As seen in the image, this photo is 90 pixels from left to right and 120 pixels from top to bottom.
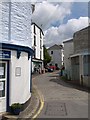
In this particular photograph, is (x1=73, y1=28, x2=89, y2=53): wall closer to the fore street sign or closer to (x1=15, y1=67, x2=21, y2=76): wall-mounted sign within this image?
(x1=15, y1=67, x2=21, y2=76): wall-mounted sign

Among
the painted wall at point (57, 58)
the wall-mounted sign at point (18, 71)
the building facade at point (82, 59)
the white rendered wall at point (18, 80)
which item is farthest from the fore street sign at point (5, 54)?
the painted wall at point (57, 58)

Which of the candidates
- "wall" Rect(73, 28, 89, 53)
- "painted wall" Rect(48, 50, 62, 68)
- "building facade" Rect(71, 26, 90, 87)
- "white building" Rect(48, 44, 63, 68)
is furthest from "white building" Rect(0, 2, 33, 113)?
"painted wall" Rect(48, 50, 62, 68)

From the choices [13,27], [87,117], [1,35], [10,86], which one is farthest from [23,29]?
[87,117]

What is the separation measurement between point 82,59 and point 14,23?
14.5 meters

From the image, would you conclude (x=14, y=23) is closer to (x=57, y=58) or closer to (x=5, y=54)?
(x=5, y=54)

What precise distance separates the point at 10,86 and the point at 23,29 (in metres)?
3.15

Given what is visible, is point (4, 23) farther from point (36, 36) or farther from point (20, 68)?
point (36, 36)

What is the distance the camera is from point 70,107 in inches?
497

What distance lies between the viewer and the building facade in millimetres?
23656

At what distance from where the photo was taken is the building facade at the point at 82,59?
23656 mm

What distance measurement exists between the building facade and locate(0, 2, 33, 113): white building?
1226 centimetres

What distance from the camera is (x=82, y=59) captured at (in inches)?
968

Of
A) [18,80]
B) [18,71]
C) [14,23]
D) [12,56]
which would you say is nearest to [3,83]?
[18,80]

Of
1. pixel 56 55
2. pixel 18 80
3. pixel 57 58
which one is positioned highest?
pixel 56 55
